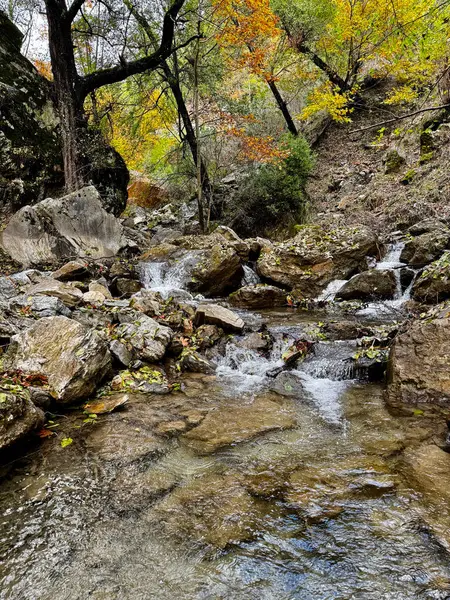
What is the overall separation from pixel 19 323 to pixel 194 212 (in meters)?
13.5

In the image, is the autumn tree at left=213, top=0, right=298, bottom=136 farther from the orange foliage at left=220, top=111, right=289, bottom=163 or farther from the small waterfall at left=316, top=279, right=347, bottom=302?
the small waterfall at left=316, top=279, right=347, bottom=302

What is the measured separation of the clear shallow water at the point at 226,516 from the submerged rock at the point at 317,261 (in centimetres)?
556

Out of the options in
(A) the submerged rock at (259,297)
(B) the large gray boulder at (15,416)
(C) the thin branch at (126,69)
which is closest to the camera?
(B) the large gray boulder at (15,416)

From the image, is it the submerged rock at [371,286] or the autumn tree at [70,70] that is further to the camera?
the autumn tree at [70,70]

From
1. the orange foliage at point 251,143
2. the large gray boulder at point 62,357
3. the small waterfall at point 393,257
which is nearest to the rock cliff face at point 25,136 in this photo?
the orange foliage at point 251,143

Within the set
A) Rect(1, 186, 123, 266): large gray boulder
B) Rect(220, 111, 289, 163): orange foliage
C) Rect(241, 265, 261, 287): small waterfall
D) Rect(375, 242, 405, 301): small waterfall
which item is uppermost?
Rect(220, 111, 289, 163): orange foliage

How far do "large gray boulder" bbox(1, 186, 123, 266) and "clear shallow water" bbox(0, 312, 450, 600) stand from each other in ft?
21.4

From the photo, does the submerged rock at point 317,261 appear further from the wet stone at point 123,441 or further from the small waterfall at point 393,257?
the wet stone at point 123,441

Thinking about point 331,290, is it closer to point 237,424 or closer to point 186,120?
point 237,424

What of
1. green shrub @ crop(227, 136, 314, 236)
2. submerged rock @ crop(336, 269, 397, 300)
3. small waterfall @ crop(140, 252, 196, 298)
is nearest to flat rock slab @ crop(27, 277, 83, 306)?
small waterfall @ crop(140, 252, 196, 298)

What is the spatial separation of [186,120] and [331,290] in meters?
9.21

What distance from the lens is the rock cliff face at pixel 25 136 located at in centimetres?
995

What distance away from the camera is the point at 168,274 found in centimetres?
982

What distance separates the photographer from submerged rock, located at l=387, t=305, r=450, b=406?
382 cm
